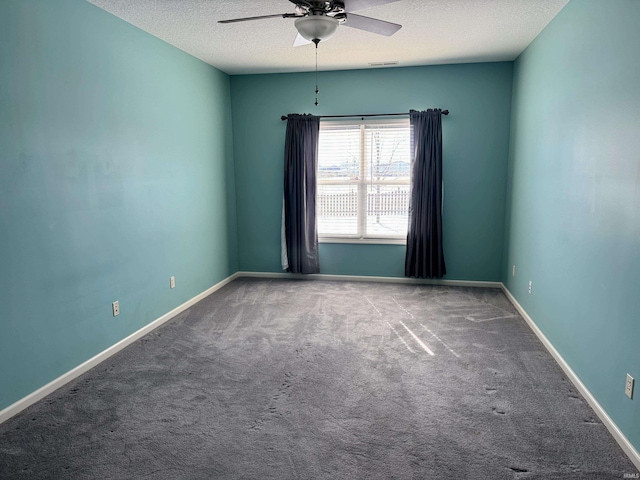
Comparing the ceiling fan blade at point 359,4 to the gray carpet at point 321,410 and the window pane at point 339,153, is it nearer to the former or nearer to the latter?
the gray carpet at point 321,410

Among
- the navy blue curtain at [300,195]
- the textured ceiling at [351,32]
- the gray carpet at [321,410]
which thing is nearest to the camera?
the gray carpet at [321,410]

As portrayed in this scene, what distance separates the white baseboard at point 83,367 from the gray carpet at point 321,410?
55 millimetres

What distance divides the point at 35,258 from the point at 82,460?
4.12ft

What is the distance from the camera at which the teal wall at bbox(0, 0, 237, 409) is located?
7.80ft

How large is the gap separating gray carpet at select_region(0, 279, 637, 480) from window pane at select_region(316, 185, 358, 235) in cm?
172

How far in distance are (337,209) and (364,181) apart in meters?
0.50

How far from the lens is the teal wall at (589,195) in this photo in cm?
204

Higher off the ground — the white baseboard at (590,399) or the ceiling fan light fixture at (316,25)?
the ceiling fan light fixture at (316,25)

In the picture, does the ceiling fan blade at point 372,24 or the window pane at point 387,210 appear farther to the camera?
the window pane at point 387,210

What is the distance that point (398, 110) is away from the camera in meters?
4.91

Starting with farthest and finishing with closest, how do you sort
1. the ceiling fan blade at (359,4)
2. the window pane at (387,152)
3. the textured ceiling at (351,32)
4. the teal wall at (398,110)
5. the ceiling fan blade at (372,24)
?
the window pane at (387,152) < the teal wall at (398,110) < the textured ceiling at (351,32) < the ceiling fan blade at (372,24) < the ceiling fan blade at (359,4)

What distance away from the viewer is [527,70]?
3.98 m

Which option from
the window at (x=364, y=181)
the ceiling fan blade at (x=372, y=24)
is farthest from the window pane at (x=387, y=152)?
the ceiling fan blade at (x=372, y=24)

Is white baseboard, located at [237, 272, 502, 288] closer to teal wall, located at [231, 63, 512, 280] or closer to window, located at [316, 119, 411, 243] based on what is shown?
teal wall, located at [231, 63, 512, 280]
